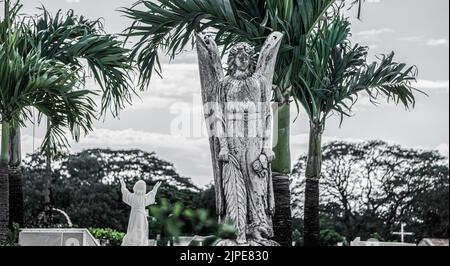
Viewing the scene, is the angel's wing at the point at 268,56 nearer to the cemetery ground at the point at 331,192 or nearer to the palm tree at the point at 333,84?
the palm tree at the point at 333,84

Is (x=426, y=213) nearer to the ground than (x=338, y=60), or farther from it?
nearer to the ground

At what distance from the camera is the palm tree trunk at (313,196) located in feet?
40.5

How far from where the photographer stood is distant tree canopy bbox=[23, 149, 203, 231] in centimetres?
2300

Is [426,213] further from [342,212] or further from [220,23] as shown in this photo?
[220,23]

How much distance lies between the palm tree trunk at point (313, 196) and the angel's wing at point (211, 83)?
13.3 feet

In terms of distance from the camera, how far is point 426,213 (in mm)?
24516

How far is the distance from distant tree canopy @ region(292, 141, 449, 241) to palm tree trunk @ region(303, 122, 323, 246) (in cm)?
1162

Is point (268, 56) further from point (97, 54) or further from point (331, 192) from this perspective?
point (331, 192)

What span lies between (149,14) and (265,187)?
3.23m

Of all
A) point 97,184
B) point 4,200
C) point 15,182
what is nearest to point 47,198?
point 97,184

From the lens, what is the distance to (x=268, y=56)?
8.94 meters

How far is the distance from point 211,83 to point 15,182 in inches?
233
